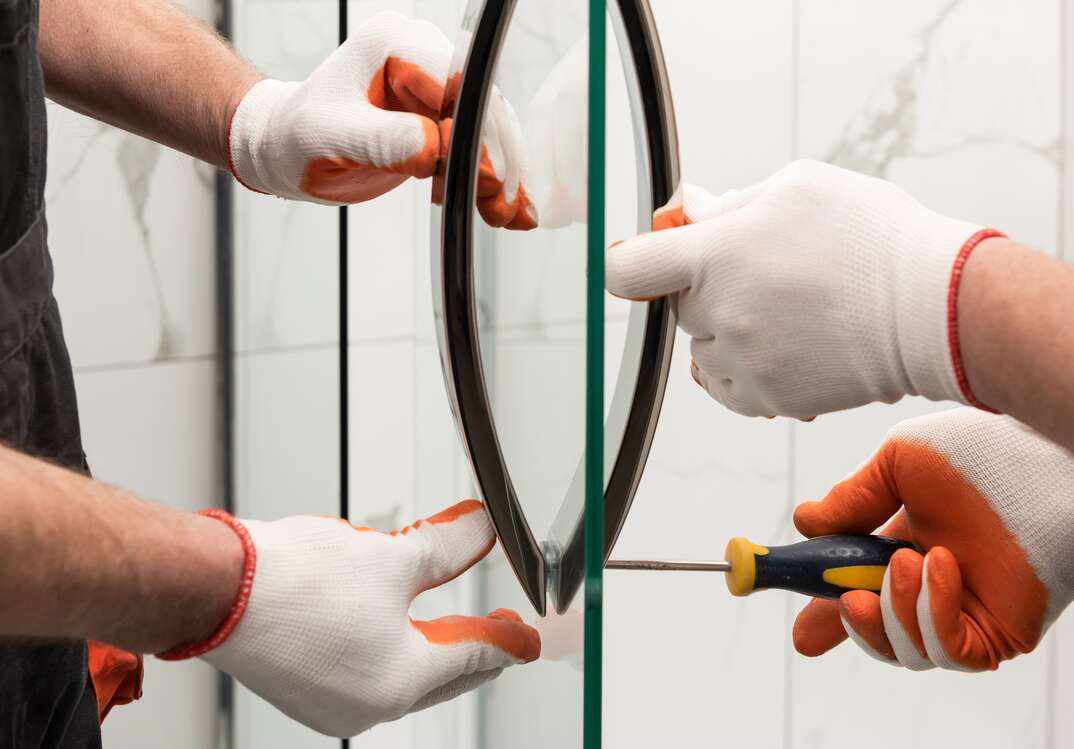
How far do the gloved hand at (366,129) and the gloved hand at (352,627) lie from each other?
0.16m

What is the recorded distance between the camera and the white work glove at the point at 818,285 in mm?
508

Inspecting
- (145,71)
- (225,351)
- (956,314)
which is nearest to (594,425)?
(956,314)

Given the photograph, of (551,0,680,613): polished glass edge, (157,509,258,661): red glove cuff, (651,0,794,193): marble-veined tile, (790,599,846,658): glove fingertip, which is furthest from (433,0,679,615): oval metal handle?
(651,0,794,193): marble-veined tile

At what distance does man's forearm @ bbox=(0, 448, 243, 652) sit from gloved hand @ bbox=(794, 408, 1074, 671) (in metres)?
0.34

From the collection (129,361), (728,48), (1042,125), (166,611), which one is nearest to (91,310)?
(129,361)

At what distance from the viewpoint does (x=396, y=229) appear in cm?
108

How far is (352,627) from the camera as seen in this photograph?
1.67 feet

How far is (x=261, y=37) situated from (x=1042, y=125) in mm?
836

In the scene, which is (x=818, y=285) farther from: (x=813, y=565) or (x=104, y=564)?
(x=104, y=564)

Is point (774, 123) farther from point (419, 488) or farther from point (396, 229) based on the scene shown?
point (419, 488)

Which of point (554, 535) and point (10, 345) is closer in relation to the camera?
point (554, 535)

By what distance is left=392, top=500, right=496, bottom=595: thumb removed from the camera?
0.53 metres

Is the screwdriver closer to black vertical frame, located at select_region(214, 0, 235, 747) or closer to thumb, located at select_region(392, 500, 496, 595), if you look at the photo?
thumb, located at select_region(392, 500, 496, 595)

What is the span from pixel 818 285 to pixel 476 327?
0.16 metres
